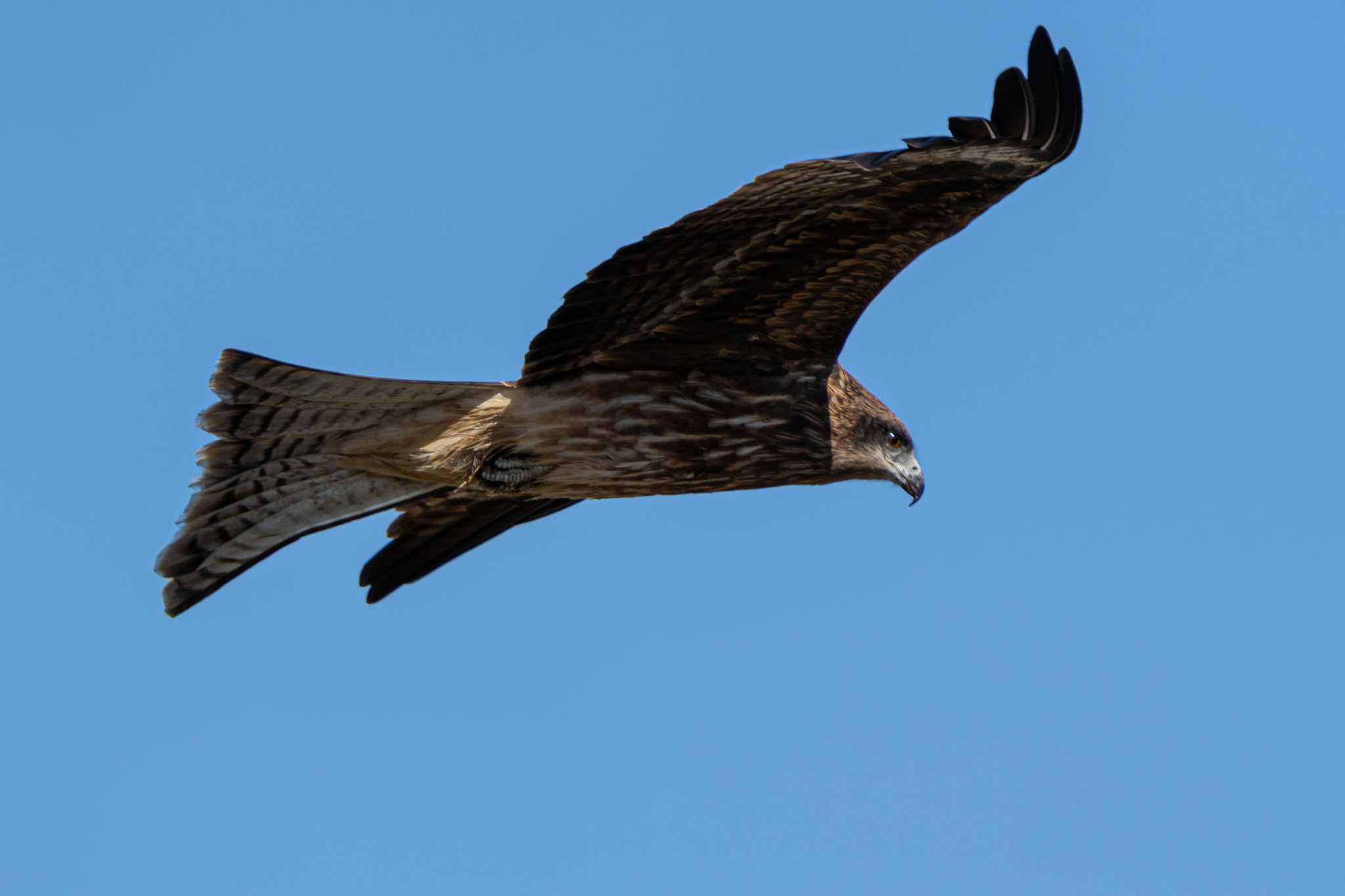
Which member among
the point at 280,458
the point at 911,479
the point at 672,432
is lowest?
the point at 280,458

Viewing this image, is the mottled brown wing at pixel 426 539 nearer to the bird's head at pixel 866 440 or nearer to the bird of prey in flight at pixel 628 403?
the bird of prey in flight at pixel 628 403

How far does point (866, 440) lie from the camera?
10523 millimetres

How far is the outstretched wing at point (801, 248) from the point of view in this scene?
9359mm

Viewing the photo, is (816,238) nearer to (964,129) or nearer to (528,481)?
(964,129)

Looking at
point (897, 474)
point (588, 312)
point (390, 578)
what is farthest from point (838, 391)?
point (390, 578)

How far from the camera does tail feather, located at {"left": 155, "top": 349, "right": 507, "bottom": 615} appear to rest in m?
9.87

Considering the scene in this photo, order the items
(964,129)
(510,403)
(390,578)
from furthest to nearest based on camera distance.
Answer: (390,578), (510,403), (964,129)

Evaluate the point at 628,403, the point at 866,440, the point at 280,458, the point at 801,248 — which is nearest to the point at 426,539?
the point at 280,458

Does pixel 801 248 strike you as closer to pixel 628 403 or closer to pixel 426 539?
pixel 628 403

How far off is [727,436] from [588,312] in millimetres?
846

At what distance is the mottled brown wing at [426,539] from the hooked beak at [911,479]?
1.53 metres

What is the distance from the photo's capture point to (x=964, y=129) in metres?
9.44

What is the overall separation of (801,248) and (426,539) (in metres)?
2.47

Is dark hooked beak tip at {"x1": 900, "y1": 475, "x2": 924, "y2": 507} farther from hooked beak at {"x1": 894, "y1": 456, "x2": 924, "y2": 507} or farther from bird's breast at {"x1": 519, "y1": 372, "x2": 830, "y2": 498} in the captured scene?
bird's breast at {"x1": 519, "y1": 372, "x2": 830, "y2": 498}
